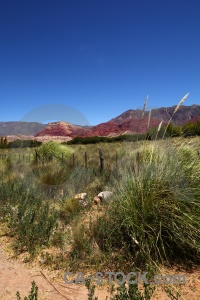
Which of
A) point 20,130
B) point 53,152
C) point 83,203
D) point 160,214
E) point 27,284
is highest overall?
point 20,130

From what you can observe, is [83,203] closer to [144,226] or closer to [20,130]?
[144,226]

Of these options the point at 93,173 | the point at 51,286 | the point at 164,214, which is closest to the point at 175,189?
the point at 164,214

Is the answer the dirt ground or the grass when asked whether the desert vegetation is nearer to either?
the grass

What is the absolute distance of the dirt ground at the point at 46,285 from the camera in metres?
2.71

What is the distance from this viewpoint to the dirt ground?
2.71m

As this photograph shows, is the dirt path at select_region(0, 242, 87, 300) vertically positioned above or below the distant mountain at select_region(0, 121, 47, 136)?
below

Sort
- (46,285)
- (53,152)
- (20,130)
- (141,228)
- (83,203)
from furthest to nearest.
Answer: (20,130) < (53,152) < (83,203) < (141,228) < (46,285)

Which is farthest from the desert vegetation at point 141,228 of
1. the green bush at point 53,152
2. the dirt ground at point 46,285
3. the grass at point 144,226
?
the green bush at point 53,152

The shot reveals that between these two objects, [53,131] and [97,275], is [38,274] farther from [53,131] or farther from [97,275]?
[53,131]

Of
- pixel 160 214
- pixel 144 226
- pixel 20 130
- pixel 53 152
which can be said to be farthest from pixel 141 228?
pixel 20 130

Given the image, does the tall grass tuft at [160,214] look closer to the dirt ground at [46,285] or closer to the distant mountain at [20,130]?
the dirt ground at [46,285]

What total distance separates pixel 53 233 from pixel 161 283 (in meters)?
2.03

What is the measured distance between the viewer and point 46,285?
2.93 m

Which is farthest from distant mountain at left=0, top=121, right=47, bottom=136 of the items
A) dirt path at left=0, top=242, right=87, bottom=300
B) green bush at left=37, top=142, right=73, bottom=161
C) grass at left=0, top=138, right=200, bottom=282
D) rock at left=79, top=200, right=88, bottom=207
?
dirt path at left=0, top=242, right=87, bottom=300
